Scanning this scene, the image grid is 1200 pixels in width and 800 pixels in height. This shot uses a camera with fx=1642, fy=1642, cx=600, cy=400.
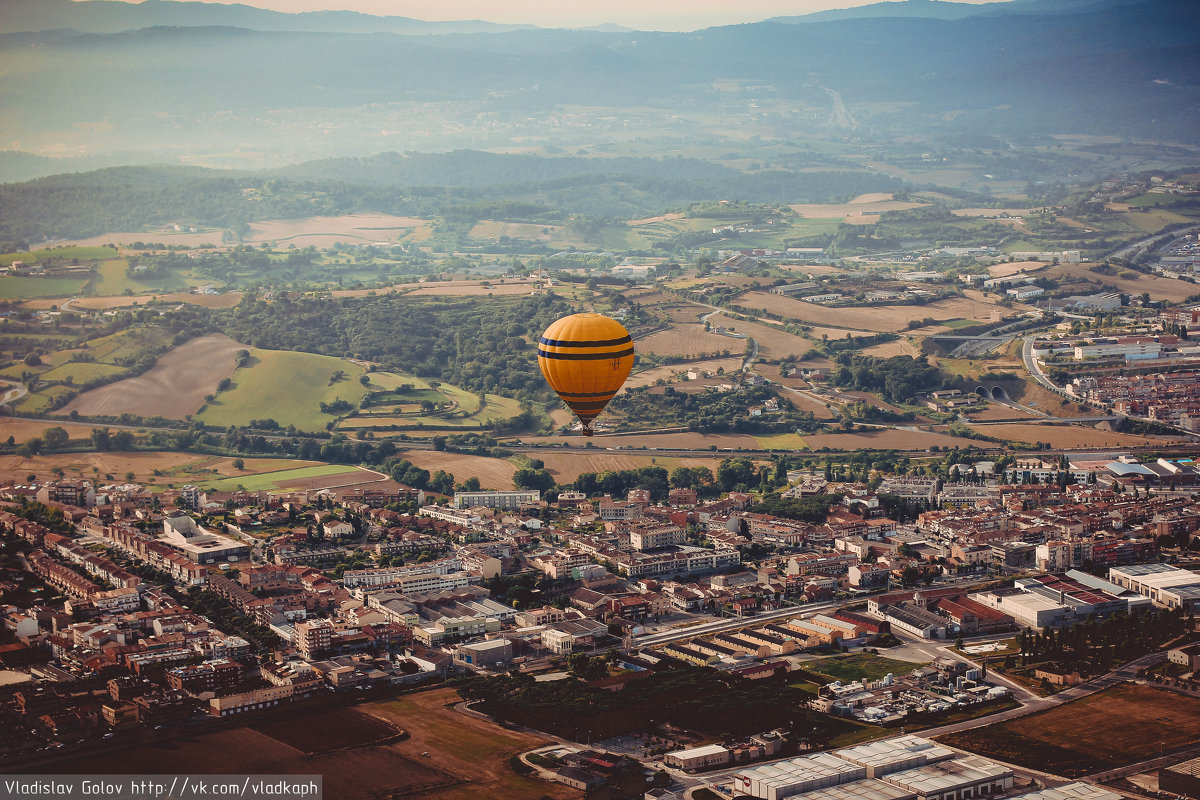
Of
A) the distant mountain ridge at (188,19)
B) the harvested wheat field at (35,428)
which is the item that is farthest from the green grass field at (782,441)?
the distant mountain ridge at (188,19)

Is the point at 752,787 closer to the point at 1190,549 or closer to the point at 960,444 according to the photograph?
the point at 1190,549

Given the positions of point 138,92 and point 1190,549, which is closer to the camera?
point 1190,549

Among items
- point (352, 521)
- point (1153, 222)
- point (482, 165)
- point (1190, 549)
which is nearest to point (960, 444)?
point (1190, 549)

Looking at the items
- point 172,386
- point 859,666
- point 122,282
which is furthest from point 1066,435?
point 122,282

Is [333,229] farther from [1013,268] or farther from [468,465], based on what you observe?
[468,465]

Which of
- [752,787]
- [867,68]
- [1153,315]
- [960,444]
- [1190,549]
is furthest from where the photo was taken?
[867,68]

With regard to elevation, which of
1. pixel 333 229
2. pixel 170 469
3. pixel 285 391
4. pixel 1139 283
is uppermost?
pixel 333 229

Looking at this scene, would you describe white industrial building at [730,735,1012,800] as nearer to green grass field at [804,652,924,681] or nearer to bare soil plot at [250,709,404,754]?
green grass field at [804,652,924,681]
